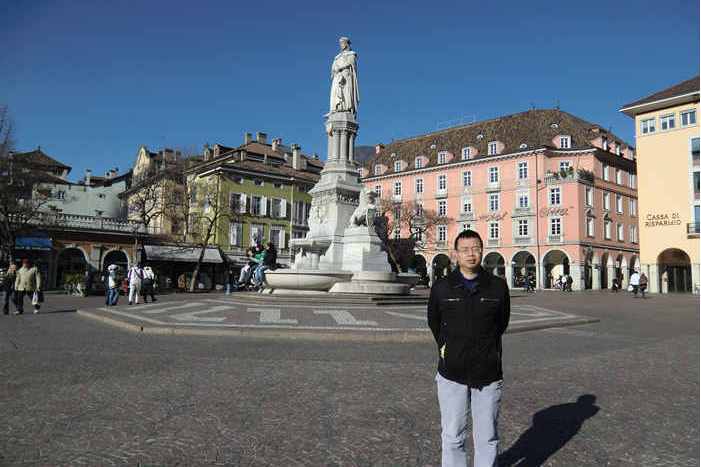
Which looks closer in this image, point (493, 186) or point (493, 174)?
point (493, 186)

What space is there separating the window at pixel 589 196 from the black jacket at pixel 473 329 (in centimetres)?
5539

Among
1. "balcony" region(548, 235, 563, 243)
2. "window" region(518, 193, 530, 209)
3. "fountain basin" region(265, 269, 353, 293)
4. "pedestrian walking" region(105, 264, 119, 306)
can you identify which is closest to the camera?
"fountain basin" region(265, 269, 353, 293)

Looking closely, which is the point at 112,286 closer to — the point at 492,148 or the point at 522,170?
the point at 522,170

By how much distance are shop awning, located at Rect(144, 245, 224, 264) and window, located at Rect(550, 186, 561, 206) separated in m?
32.9

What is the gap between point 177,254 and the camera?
45.3 meters

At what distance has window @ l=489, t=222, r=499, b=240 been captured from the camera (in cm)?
5853

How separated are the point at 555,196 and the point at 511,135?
30.3ft

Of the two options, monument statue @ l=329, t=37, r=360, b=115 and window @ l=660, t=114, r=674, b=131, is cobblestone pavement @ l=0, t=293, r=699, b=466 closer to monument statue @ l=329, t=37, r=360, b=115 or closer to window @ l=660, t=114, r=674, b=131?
monument statue @ l=329, t=37, r=360, b=115

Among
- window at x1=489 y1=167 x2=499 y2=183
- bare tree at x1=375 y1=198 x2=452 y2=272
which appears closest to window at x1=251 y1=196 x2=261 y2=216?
bare tree at x1=375 y1=198 x2=452 y2=272

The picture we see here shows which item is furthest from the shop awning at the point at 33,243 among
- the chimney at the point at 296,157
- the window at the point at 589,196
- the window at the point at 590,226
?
the window at the point at 590,226

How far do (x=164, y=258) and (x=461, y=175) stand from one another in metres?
33.9

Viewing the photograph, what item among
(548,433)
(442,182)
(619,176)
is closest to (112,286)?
(548,433)

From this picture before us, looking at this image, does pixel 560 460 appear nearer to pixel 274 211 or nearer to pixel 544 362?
pixel 544 362

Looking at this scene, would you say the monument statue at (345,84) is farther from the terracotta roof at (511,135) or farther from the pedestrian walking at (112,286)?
the terracotta roof at (511,135)
